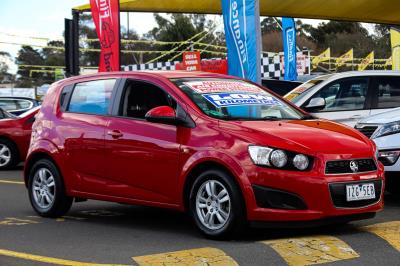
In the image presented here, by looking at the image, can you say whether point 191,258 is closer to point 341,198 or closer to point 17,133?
point 341,198

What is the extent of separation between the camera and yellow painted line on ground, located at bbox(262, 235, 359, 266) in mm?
5234

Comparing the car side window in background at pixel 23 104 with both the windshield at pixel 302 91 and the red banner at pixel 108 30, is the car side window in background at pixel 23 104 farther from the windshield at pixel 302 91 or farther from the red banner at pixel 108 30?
the windshield at pixel 302 91

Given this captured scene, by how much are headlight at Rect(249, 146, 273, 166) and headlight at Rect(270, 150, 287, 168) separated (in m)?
0.04

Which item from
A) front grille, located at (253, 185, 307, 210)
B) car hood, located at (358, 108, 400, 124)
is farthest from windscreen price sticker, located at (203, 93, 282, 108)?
car hood, located at (358, 108, 400, 124)

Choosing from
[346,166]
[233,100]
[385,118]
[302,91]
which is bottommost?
[346,166]

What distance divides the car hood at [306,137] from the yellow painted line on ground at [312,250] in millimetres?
775

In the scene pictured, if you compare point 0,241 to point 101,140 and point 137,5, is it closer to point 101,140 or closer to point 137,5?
point 101,140

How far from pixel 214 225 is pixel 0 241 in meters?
2.10

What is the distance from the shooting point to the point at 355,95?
9.79 meters

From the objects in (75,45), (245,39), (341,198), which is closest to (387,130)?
(341,198)

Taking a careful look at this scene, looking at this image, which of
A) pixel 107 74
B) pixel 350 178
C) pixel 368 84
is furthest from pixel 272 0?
pixel 350 178

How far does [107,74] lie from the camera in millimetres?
7352

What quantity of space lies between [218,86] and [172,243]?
1.71 meters

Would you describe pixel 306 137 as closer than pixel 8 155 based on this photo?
Yes
